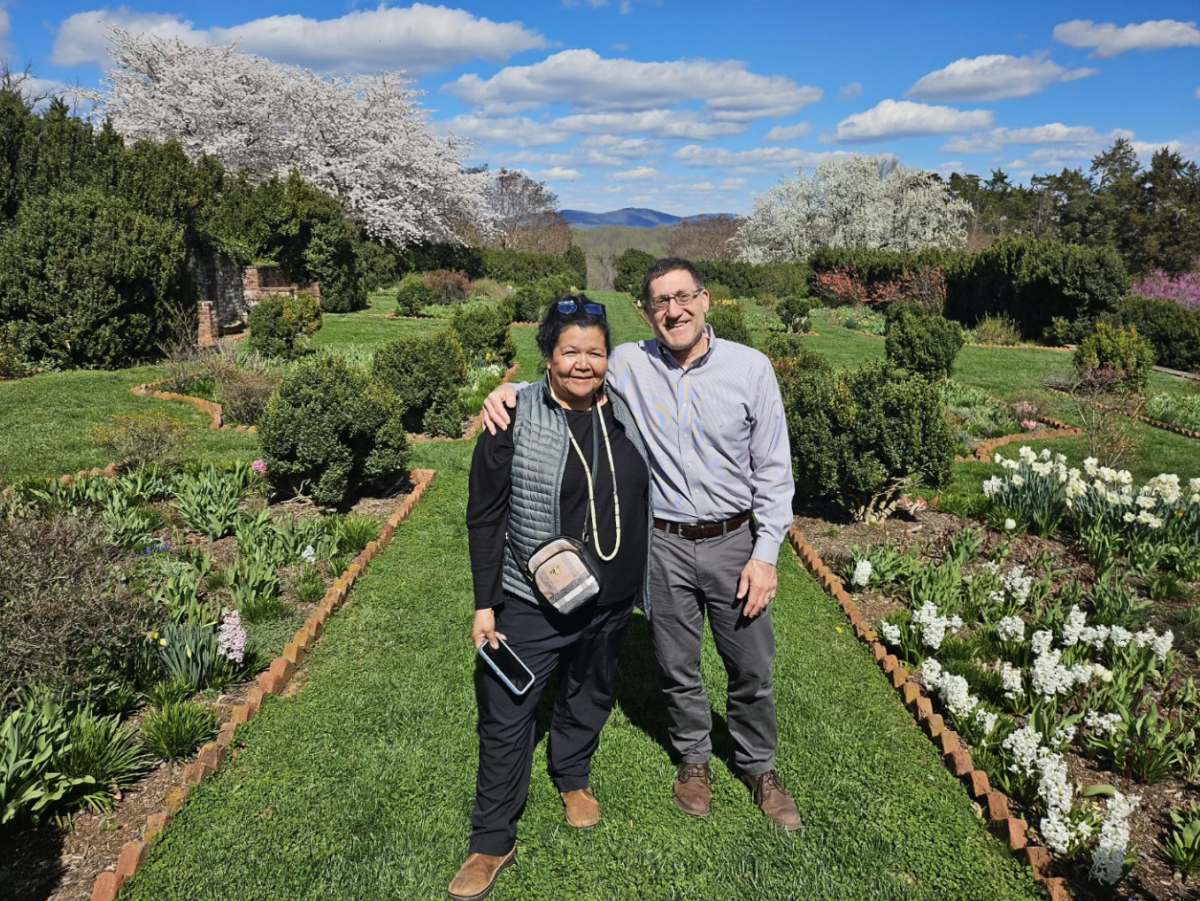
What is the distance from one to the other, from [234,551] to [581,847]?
341 centimetres

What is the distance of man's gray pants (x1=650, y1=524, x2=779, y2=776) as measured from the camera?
2639 mm

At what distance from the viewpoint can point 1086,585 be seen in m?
4.89

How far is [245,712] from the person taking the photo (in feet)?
11.0

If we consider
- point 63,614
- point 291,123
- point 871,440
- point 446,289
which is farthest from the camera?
point 291,123

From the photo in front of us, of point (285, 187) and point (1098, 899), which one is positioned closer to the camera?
point (1098, 899)

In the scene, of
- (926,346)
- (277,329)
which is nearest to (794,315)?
(926,346)

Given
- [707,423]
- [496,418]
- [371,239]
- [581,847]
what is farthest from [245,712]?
[371,239]

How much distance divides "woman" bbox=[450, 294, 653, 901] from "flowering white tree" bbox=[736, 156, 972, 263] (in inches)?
1466

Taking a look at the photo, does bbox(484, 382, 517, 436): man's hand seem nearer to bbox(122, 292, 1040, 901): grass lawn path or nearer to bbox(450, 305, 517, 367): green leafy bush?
bbox(122, 292, 1040, 901): grass lawn path

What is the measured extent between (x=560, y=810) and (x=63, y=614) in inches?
92.5

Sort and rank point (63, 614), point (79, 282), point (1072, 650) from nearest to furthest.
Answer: point (63, 614)
point (1072, 650)
point (79, 282)

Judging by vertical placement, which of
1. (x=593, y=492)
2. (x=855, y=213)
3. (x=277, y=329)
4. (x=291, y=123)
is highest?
(x=291, y=123)

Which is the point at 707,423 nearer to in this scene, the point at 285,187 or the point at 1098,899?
the point at 1098,899

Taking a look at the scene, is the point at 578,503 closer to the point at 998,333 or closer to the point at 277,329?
the point at 277,329
